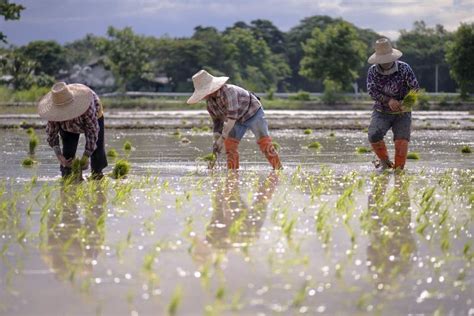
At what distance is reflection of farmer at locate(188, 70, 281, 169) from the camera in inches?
442

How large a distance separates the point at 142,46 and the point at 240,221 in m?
73.3

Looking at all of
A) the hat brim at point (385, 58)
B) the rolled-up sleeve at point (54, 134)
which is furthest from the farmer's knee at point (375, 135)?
the rolled-up sleeve at point (54, 134)

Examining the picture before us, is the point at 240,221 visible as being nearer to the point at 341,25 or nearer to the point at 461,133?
the point at 461,133

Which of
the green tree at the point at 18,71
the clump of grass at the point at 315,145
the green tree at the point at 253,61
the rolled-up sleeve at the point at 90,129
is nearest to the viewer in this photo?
the rolled-up sleeve at the point at 90,129

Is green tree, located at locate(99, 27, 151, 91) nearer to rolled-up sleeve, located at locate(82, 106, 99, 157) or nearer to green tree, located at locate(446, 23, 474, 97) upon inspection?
green tree, located at locate(446, 23, 474, 97)

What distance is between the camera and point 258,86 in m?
86.1

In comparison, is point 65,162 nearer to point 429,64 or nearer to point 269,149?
point 269,149

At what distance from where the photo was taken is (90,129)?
33.8 feet

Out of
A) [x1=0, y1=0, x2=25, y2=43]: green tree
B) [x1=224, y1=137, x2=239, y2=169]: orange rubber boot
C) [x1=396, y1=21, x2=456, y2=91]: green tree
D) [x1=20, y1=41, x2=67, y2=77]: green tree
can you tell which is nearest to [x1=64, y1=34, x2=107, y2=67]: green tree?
[x1=20, y1=41, x2=67, y2=77]: green tree

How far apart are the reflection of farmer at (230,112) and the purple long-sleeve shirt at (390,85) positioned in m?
1.35

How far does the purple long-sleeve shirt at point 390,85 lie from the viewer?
39.1 feet

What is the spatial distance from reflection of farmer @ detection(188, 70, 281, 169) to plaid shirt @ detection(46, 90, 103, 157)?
1104 millimetres

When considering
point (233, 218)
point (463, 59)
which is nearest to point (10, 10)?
point (233, 218)

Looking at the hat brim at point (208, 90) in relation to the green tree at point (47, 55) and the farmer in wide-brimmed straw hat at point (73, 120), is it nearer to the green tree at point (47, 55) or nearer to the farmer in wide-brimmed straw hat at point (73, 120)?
the farmer in wide-brimmed straw hat at point (73, 120)
